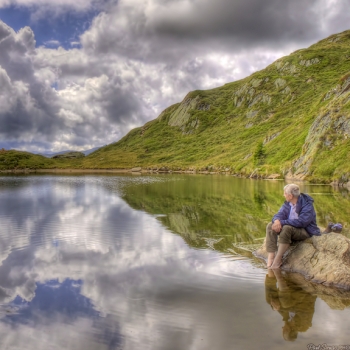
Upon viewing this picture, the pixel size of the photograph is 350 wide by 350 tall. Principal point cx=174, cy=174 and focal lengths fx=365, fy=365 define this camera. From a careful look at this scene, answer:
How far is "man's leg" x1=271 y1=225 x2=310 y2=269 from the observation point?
13039 mm

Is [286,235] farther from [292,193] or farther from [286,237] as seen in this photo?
[292,193]

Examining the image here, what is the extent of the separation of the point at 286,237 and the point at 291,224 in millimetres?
498

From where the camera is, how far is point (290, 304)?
33.0 feet

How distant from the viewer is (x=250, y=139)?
187500 mm

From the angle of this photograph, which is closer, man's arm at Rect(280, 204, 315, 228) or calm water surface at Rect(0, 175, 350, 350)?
calm water surface at Rect(0, 175, 350, 350)

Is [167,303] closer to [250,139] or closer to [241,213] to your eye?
[241,213]

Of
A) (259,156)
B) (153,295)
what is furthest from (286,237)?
(259,156)

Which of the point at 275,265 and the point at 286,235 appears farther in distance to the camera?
the point at 275,265

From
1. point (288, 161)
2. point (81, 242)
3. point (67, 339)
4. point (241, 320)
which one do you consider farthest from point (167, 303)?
point (288, 161)

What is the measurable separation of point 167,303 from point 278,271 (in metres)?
4.84

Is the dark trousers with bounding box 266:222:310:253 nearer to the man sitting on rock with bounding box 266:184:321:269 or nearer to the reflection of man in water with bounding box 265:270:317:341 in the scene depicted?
the man sitting on rock with bounding box 266:184:321:269

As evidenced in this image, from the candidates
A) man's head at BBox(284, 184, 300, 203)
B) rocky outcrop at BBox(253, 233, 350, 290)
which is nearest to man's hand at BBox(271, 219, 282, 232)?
man's head at BBox(284, 184, 300, 203)

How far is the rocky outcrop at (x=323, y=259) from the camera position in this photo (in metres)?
11.7

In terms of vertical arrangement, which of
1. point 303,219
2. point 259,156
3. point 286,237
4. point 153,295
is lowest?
point 153,295
